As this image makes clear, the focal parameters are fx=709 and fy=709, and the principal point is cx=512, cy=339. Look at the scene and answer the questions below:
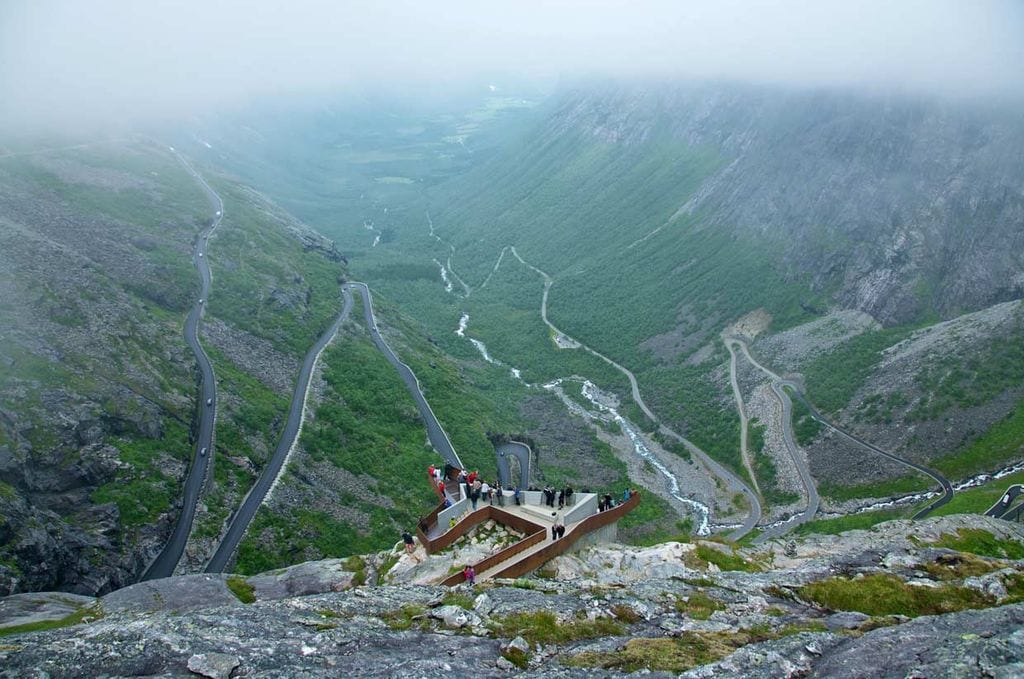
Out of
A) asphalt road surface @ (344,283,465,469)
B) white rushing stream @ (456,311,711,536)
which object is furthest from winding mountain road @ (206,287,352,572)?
white rushing stream @ (456,311,711,536)

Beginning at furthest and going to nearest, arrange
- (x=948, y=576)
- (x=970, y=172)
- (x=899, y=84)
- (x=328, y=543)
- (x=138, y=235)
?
1. (x=899, y=84)
2. (x=970, y=172)
3. (x=138, y=235)
4. (x=328, y=543)
5. (x=948, y=576)

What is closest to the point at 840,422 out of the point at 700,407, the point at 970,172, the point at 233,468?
the point at 700,407

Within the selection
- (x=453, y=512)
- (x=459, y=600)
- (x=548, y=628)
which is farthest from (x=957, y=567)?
(x=453, y=512)

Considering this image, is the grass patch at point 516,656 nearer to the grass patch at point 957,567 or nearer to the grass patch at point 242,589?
the grass patch at point 242,589

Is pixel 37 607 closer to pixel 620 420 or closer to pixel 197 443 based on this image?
pixel 197 443

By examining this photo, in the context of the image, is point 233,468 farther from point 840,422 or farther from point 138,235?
point 840,422
